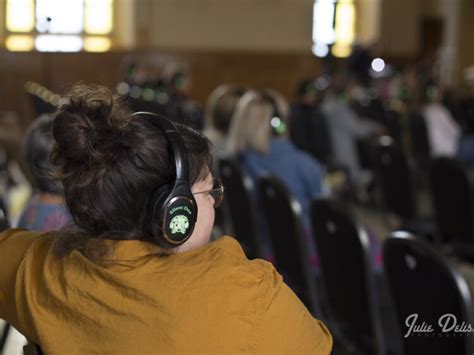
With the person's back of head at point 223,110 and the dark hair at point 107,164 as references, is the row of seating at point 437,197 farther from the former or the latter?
the dark hair at point 107,164

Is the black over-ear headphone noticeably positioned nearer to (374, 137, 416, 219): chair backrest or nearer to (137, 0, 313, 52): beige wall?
(374, 137, 416, 219): chair backrest

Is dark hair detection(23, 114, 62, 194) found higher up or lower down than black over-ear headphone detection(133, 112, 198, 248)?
lower down

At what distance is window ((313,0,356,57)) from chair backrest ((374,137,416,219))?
33.6 feet

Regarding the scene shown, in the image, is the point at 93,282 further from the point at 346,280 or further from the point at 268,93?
the point at 268,93

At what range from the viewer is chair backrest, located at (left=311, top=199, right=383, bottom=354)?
256 centimetres

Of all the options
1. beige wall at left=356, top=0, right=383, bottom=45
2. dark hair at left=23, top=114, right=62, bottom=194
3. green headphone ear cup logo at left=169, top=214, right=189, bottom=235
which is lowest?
dark hair at left=23, top=114, right=62, bottom=194

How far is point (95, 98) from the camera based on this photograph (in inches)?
57.9

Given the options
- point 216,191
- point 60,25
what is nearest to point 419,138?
point 216,191

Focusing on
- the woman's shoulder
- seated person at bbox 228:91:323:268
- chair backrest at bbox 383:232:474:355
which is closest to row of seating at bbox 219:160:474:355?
chair backrest at bbox 383:232:474:355

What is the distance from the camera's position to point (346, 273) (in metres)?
2.70

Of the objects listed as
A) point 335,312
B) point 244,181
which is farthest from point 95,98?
point 244,181

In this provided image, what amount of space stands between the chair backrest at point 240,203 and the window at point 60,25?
7769 mm

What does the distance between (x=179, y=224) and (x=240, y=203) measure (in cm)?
246

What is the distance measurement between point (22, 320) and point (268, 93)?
9.87ft
